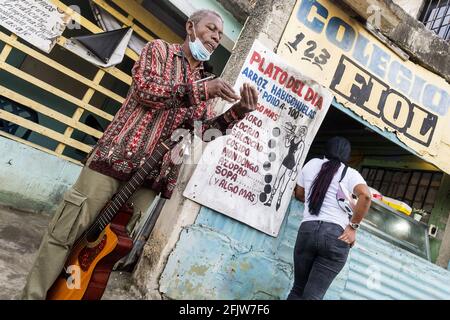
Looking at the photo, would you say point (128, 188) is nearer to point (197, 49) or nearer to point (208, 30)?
point (197, 49)

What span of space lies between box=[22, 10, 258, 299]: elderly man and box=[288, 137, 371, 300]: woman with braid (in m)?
1.33

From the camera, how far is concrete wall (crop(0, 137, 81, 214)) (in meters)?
3.73

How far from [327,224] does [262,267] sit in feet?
3.74

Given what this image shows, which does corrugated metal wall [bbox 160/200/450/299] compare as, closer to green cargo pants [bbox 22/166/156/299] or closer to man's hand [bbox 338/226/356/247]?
man's hand [bbox 338/226/356/247]

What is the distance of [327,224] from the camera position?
2.74 metres

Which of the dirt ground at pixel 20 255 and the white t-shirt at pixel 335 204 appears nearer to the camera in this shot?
the dirt ground at pixel 20 255

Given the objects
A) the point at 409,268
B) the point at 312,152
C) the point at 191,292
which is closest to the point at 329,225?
the point at 191,292

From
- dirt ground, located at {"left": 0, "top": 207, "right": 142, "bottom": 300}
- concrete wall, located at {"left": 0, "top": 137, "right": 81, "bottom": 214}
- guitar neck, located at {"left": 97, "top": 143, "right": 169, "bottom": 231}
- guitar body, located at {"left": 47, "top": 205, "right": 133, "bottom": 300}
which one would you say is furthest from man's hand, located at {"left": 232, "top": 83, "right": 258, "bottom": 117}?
concrete wall, located at {"left": 0, "top": 137, "right": 81, "bottom": 214}

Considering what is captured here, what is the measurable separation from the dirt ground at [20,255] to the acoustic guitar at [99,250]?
2.03 ft

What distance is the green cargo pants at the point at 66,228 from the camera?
1718mm

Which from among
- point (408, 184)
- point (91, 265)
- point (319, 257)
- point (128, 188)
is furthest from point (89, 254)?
point (408, 184)

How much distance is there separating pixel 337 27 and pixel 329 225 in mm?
2619

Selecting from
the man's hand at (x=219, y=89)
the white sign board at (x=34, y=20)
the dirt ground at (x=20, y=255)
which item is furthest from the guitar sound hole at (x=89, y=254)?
the white sign board at (x=34, y=20)

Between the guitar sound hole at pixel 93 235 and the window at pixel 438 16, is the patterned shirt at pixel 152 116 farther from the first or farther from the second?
the window at pixel 438 16
